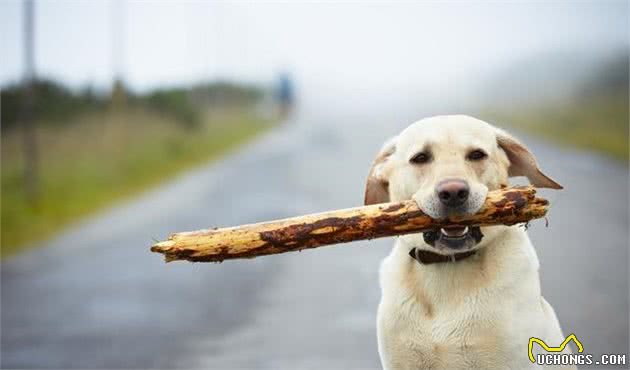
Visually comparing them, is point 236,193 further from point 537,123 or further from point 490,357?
point 537,123

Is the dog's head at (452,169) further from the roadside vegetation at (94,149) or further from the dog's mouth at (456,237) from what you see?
the roadside vegetation at (94,149)

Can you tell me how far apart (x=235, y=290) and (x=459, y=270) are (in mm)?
5264

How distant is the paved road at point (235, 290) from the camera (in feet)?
24.9

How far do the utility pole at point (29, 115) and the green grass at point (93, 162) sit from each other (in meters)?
0.17

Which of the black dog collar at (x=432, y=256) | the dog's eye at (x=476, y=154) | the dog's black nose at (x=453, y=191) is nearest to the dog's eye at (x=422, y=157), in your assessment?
the dog's eye at (x=476, y=154)

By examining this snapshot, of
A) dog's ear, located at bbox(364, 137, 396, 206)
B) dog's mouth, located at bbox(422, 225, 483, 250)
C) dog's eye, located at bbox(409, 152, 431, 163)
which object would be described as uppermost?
dog's eye, located at bbox(409, 152, 431, 163)

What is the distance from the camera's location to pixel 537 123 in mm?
29578

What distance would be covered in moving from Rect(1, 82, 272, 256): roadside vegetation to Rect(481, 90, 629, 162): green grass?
812 centimetres

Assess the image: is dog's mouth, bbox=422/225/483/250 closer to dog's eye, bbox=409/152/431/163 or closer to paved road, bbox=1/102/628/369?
dog's eye, bbox=409/152/431/163

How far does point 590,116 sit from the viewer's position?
27562 millimetres

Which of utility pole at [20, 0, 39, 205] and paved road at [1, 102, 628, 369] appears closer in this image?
paved road at [1, 102, 628, 369]

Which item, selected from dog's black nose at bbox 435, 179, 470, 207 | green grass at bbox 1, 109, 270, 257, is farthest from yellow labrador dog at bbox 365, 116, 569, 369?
green grass at bbox 1, 109, 270, 257

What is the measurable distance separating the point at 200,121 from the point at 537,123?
392 inches

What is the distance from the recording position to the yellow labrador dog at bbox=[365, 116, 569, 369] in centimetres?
444
